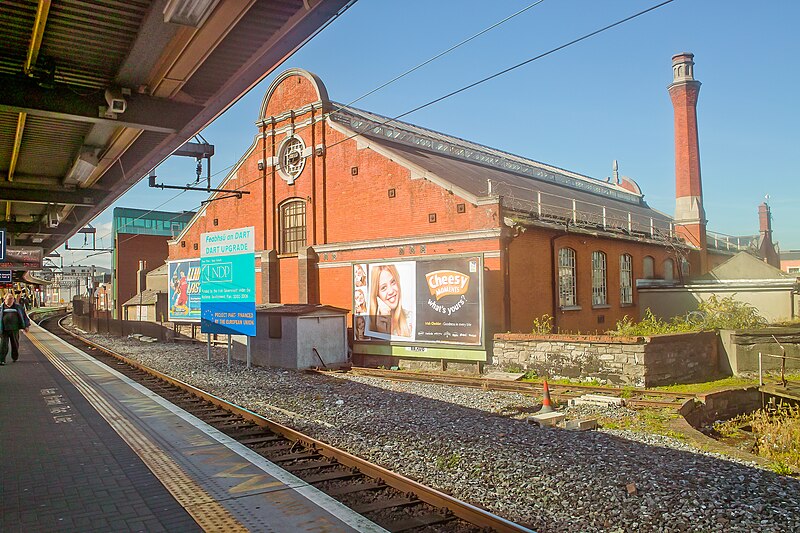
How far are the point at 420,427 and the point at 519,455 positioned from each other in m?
2.15

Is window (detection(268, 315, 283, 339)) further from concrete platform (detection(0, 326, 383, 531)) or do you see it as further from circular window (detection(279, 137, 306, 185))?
circular window (detection(279, 137, 306, 185))

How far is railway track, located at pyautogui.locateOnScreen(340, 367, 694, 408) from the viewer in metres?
12.1

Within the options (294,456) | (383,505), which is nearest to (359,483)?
(383,505)

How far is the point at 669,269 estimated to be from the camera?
30594mm

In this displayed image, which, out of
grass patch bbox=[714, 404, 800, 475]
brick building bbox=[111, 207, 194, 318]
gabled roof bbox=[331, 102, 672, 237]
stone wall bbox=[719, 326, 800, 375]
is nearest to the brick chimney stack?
gabled roof bbox=[331, 102, 672, 237]

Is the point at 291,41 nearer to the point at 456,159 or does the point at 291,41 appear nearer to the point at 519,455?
the point at 519,455

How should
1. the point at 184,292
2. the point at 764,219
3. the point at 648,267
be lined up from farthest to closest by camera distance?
the point at 764,219
the point at 648,267
the point at 184,292

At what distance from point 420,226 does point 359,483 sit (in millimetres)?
14450

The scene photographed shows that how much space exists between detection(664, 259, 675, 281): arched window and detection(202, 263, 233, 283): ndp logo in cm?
2224

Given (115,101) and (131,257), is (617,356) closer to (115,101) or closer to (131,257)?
(115,101)

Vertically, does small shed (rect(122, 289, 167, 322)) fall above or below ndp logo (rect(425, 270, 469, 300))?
below

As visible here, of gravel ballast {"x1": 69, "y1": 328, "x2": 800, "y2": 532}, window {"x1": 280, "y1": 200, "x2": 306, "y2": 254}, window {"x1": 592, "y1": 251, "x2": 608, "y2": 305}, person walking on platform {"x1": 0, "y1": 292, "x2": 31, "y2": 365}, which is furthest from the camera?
window {"x1": 280, "y1": 200, "x2": 306, "y2": 254}

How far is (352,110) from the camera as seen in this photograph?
27.2m

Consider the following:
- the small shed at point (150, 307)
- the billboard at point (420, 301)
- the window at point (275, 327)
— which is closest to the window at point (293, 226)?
the billboard at point (420, 301)
